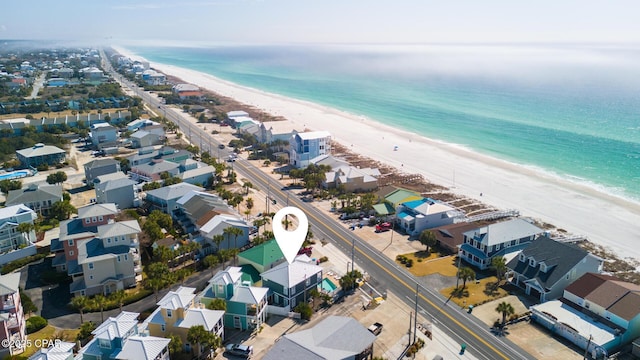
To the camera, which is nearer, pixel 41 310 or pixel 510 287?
pixel 41 310

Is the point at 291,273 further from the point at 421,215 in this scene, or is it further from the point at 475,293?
the point at 421,215

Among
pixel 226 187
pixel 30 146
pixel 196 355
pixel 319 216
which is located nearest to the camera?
pixel 196 355

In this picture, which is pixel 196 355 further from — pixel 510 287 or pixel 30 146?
pixel 30 146

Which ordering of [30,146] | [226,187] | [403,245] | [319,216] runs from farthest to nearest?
[30,146]
[226,187]
[319,216]
[403,245]

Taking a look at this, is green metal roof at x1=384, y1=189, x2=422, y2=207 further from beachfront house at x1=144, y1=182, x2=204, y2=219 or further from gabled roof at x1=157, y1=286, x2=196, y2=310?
gabled roof at x1=157, y1=286, x2=196, y2=310

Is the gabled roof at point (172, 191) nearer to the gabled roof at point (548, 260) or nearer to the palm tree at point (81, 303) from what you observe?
the palm tree at point (81, 303)

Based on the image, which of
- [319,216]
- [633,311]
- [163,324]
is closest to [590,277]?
[633,311]

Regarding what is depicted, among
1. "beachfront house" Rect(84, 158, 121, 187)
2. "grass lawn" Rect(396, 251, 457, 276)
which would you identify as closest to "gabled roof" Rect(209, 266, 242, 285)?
"grass lawn" Rect(396, 251, 457, 276)
